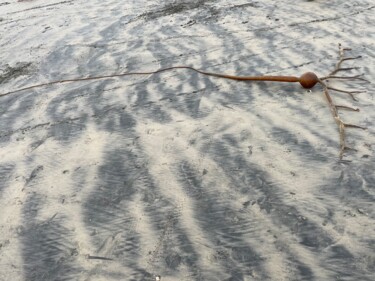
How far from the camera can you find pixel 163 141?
7.73 ft

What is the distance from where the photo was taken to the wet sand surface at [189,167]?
1.64m

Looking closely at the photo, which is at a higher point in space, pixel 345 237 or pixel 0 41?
pixel 0 41

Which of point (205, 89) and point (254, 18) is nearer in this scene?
point (205, 89)

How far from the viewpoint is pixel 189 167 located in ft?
6.97

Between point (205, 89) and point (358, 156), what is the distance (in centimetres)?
124

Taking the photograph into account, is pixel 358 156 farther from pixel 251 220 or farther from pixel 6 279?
pixel 6 279

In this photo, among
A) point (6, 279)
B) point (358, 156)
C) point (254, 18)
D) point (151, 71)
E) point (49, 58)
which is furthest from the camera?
point (254, 18)

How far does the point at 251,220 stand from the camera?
177cm

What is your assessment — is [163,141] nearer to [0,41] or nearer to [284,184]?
[284,184]

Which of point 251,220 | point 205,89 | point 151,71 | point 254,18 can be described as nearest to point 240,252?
point 251,220

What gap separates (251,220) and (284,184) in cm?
29

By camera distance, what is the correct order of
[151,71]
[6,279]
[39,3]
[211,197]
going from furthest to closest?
[39,3] < [151,71] < [211,197] < [6,279]

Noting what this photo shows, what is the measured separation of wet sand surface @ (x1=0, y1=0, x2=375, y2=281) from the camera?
1.64 meters

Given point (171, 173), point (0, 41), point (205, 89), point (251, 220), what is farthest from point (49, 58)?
point (251, 220)
